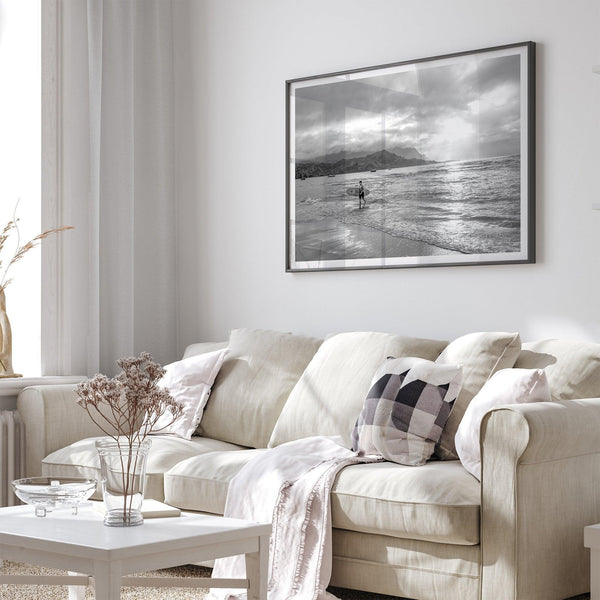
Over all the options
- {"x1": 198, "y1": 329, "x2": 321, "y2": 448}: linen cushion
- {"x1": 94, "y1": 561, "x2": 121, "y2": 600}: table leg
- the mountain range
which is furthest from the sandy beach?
{"x1": 94, "y1": 561, "x2": 121, "y2": 600}: table leg

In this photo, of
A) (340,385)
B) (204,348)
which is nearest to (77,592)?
(340,385)

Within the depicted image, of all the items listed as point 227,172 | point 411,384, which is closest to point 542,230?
point 411,384

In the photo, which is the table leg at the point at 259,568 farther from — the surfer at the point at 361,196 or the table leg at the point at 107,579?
the surfer at the point at 361,196

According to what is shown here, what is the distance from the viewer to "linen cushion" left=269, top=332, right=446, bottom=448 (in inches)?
153

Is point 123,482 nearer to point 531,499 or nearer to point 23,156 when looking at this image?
point 531,499

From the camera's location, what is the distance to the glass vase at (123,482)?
2.59 meters

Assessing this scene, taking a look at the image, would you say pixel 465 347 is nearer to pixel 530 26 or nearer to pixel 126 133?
pixel 530 26

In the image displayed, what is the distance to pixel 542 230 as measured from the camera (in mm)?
4031

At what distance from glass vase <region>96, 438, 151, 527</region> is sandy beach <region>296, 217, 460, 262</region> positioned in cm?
204

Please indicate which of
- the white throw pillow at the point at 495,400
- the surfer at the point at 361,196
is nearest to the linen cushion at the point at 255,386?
the surfer at the point at 361,196

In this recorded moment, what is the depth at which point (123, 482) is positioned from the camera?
2.59 m

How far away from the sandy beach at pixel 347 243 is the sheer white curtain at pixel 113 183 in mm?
862

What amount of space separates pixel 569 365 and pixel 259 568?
4.66 feet

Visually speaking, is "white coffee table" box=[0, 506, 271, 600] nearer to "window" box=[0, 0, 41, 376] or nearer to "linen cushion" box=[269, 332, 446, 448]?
"linen cushion" box=[269, 332, 446, 448]
